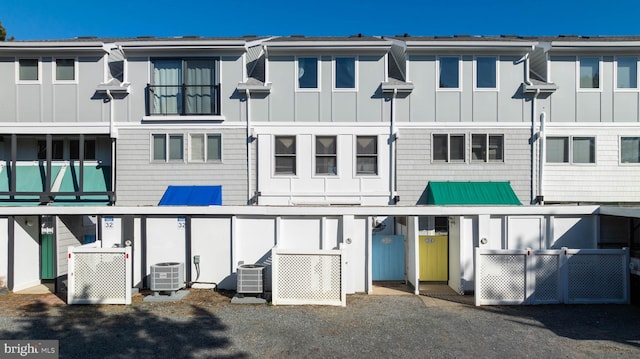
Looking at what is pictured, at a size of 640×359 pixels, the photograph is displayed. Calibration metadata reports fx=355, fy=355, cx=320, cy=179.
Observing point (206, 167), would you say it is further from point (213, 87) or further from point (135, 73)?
point (135, 73)

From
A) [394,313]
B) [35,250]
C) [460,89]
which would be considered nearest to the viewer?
[394,313]

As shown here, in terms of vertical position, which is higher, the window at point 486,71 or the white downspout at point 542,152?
the window at point 486,71

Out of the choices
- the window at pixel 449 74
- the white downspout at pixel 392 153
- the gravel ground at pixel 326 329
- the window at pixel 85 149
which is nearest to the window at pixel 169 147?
the window at pixel 85 149

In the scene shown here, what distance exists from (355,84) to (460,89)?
3.63m

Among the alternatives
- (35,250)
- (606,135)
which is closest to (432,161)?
(606,135)

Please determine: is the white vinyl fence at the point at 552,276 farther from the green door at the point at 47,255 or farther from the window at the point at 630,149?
the green door at the point at 47,255

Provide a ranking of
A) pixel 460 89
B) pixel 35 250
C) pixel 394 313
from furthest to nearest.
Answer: pixel 460 89 → pixel 35 250 → pixel 394 313

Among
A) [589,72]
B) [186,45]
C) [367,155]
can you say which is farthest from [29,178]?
[589,72]

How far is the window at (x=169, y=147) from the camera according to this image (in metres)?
12.6

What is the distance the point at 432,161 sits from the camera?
12414 millimetres

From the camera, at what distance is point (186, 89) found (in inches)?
493

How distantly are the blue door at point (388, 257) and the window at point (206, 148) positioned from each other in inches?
246

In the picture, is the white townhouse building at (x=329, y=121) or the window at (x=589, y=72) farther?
the window at (x=589, y=72)

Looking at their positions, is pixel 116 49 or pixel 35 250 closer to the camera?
pixel 35 250
